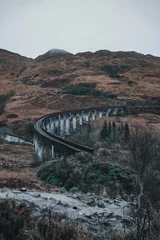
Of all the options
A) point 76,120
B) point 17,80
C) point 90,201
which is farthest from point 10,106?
point 90,201

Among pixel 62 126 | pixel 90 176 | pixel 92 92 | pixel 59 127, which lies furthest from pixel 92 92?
pixel 90 176

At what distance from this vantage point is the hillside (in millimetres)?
58375

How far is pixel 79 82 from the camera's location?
2940 inches

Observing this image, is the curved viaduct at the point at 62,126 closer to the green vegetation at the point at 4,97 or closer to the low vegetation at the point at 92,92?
the low vegetation at the point at 92,92

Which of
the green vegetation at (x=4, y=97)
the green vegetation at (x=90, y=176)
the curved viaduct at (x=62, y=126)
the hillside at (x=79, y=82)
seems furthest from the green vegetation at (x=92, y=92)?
the green vegetation at (x=90, y=176)

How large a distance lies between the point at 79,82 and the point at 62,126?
36493 millimetres

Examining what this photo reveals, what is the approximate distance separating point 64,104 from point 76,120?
45.8ft

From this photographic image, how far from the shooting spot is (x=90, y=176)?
42.6 feet

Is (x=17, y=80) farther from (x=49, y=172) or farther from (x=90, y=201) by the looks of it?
(x=90, y=201)

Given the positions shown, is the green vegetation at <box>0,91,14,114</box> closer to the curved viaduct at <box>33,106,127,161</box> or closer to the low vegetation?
the low vegetation

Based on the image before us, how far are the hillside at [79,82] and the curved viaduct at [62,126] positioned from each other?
890 centimetres

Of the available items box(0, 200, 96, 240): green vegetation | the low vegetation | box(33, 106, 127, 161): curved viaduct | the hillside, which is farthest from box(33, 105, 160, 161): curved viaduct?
the low vegetation

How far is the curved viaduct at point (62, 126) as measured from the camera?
2003 cm

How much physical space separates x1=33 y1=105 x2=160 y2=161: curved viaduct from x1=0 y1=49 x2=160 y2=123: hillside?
29.2 feet
